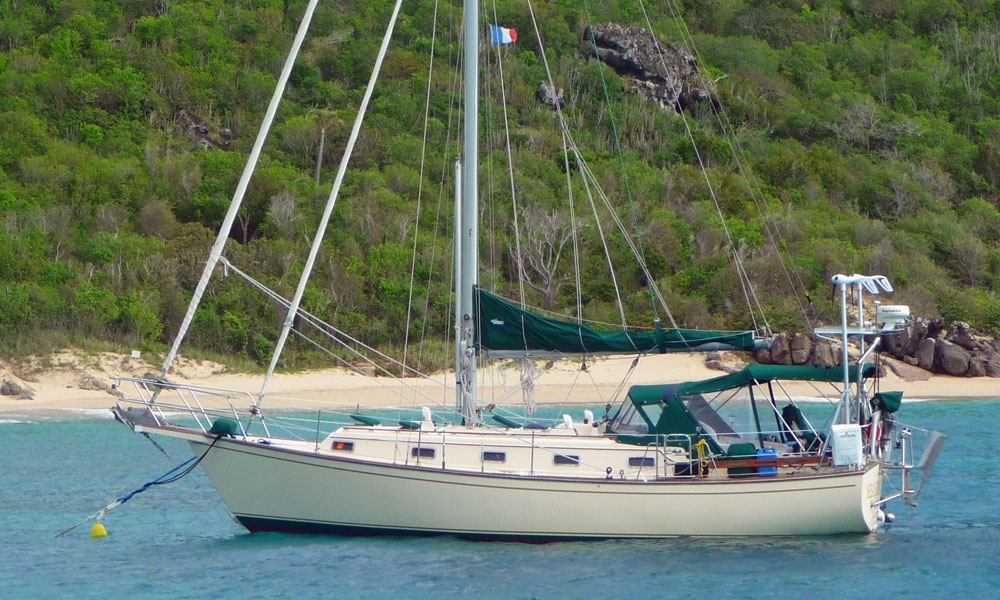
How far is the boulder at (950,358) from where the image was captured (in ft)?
120

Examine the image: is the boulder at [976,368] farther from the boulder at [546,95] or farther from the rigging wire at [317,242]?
the boulder at [546,95]

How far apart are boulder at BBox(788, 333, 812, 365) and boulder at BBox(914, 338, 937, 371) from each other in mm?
4327

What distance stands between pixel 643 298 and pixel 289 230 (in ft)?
54.7

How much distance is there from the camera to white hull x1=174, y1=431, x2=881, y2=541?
13766mm

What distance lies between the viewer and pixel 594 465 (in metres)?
14.2

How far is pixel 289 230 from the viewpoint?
47.2 meters

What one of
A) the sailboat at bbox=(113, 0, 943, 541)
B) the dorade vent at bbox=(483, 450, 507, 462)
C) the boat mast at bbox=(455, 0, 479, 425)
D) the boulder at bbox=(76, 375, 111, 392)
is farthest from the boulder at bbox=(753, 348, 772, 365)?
the dorade vent at bbox=(483, 450, 507, 462)

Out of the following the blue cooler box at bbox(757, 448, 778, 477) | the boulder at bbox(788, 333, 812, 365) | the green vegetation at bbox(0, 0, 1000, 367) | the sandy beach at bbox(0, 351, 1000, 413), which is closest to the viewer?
the blue cooler box at bbox(757, 448, 778, 477)

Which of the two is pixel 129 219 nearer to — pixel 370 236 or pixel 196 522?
pixel 370 236

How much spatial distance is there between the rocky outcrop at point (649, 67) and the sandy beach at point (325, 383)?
111ft

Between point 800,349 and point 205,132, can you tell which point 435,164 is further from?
point 800,349

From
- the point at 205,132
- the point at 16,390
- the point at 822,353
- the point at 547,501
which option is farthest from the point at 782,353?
the point at 205,132

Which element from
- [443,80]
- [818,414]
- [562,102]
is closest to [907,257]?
[818,414]

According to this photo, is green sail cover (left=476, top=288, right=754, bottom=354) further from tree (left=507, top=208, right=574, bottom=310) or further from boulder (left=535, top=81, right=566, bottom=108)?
boulder (left=535, top=81, right=566, bottom=108)
